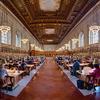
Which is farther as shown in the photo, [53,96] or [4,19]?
[4,19]

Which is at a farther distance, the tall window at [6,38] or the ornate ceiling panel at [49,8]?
the tall window at [6,38]

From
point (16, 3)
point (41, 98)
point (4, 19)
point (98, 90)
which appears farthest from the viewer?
point (4, 19)

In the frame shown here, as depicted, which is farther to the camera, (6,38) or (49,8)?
(6,38)

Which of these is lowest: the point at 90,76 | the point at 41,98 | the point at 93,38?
the point at 41,98

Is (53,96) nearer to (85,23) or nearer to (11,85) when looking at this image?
(11,85)

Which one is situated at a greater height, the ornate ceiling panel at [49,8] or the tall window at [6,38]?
the ornate ceiling panel at [49,8]

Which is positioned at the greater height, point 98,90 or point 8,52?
point 8,52

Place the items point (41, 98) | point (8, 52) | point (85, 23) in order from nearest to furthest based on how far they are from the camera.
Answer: point (41, 98)
point (8, 52)
point (85, 23)

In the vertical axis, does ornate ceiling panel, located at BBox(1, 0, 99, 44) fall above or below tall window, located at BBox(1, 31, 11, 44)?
above

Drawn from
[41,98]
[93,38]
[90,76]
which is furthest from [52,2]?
[41,98]

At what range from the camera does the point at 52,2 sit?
21.5 meters

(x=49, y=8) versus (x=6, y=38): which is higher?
(x=49, y=8)

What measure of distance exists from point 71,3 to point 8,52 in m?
9.39

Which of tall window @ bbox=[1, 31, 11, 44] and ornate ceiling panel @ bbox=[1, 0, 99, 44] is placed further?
tall window @ bbox=[1, 31, 11, 44]
